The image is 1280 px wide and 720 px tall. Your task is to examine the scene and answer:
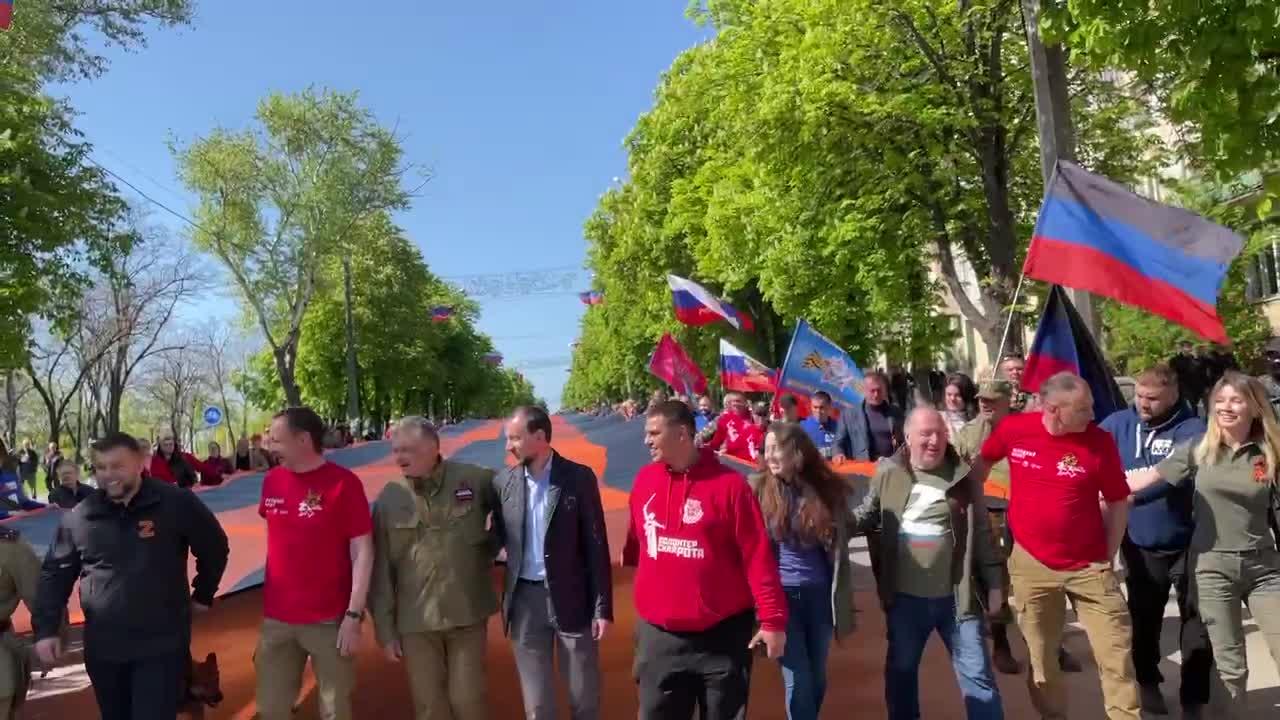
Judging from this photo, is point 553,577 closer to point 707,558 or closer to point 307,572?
point 707,558

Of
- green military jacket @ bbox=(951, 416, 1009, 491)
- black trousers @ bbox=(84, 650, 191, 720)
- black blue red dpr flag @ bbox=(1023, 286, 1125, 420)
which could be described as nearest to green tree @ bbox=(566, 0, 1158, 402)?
black blue red dpr flag @ bbox=(1023, 286, 1125, 420)

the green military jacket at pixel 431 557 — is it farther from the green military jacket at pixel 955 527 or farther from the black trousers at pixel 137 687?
the green military jacket at pixel 955 527

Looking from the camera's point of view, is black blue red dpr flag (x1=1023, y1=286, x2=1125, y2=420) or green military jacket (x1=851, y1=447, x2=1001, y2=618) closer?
green military jacket (x1=851, y1=447, x2=1001, y2=618)

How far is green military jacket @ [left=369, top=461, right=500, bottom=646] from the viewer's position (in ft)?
16.1

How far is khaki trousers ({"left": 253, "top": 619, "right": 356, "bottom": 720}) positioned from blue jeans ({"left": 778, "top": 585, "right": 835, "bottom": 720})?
2.13m

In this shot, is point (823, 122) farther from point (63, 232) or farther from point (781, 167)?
point (63, 232)

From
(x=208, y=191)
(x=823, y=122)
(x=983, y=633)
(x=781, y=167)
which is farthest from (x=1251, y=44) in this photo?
(x=208, y=191)

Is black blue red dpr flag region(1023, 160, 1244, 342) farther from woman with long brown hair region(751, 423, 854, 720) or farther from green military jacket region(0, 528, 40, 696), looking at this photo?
green military jacket region(0, 528, 40, 696)

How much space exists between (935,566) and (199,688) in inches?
146

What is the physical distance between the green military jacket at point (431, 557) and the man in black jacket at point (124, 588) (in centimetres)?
89

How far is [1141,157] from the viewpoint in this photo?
2091 cm

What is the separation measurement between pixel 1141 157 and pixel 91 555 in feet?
69.5

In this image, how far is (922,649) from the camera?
17.0ft

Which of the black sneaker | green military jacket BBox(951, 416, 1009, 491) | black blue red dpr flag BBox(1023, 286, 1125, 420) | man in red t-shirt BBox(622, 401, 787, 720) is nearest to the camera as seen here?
man in red t-shirt BBox(622, 401, 787, 720)
